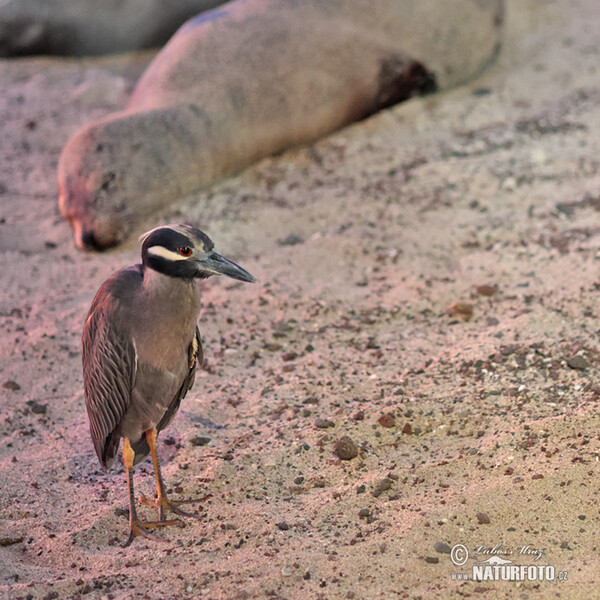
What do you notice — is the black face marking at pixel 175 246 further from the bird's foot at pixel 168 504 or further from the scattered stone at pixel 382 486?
the scattered stone at pixel 382 486

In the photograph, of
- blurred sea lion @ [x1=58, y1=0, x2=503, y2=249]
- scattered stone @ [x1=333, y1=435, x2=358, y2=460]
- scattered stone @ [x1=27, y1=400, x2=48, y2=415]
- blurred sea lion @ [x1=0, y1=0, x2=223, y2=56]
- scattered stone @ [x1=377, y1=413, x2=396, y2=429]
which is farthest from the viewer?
blurred sea lion @ [x1=0, y1=0, x2=223, y2=56]

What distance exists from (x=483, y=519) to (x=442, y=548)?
21 centimetres

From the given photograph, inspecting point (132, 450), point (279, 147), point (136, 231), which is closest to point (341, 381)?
point (132, 450)

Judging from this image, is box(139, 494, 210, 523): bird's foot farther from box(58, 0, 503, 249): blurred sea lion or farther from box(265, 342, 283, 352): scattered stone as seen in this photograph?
box(58, 0, 503, 249): blurred sea lion

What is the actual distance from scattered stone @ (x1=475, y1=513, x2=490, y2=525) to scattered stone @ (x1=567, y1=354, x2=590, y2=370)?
0.99m

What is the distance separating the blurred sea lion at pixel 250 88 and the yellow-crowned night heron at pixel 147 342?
2231 millimetres

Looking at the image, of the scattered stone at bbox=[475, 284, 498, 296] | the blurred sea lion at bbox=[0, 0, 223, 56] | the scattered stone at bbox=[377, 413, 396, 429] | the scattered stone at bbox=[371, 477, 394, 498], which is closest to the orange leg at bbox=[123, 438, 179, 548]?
the scattered stone at bbox=[371, 477, 394, 498]

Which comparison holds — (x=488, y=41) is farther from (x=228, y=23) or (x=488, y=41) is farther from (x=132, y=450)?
(x=132, y=450)

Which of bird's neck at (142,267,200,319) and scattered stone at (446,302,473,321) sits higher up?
bird's neck at (142,267,200,319)

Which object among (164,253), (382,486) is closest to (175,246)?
(164,253)

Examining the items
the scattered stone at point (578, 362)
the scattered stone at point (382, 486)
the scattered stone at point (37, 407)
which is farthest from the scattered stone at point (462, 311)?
the scattered stone at point (37, 407)

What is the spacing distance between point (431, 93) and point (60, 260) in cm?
335

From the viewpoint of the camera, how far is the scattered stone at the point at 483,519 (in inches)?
109

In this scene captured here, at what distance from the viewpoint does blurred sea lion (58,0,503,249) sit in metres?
5.15
